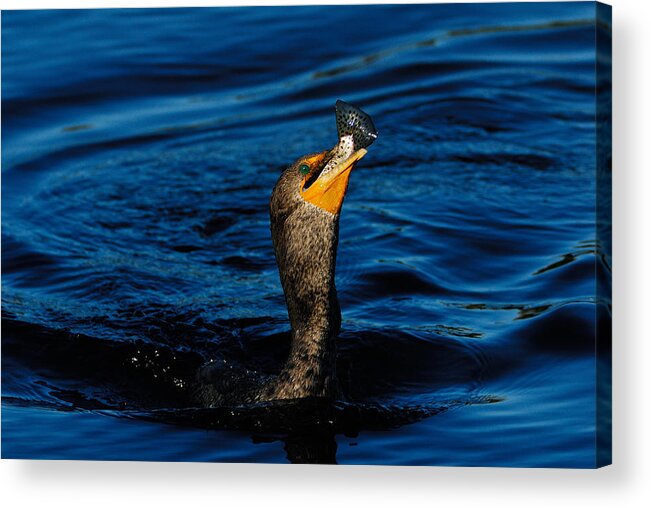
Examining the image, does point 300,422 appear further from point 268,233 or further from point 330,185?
point 268,233

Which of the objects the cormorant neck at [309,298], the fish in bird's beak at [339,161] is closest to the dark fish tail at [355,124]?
the fish in bird's beak at [339,161]

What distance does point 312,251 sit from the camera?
635 centimetres

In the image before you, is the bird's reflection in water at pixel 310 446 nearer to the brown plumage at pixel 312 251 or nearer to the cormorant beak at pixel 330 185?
the brown plumage at pixel 312 251

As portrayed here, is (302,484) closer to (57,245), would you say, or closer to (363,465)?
(363,465)

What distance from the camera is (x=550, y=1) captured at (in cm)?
681

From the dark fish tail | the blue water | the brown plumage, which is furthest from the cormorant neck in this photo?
the dark fish tail

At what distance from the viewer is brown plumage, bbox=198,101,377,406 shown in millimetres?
6195

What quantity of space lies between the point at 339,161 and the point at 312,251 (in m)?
0.40

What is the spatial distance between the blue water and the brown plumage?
17cm

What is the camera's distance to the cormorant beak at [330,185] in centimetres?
619

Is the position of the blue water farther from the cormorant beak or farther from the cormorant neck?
the cormorant beak

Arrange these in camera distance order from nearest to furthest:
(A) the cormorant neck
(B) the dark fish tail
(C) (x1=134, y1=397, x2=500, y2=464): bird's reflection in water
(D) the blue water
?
(B) the dark fish tail → (A) the cormorant neck → (C) (x1=134, y1=397, x2=500, y2=464): bird's reflection in water → (D) the blue water

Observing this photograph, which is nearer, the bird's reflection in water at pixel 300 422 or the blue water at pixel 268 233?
the bird's reflection in water at pixel 300 422

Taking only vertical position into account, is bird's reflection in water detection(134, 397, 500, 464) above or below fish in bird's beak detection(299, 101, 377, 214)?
below
